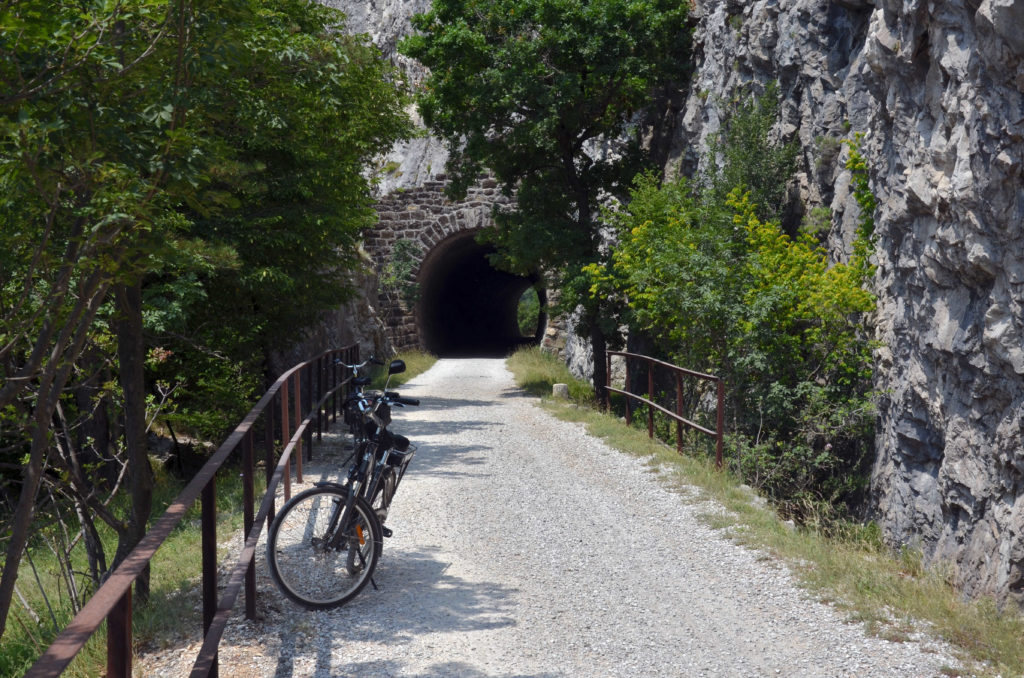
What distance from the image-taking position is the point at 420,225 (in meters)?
25.5

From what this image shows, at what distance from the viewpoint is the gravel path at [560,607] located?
181 inches

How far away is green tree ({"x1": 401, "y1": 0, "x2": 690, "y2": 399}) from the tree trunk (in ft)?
32.3

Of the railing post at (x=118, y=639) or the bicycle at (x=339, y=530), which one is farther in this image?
the bicycle at (x=339, y=530)

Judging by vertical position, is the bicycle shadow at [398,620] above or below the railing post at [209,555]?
below

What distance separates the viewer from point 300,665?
4492 millimetres

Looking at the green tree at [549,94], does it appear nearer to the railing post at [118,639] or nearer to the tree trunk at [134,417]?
the tree trunk at [134,417]

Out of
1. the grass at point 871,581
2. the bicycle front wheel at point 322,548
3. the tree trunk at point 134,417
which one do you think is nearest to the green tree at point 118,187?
the tree trunk at point 134,417

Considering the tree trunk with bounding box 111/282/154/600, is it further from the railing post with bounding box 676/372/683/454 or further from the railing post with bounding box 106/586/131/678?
the railing post with bounding box 676/372/683/454

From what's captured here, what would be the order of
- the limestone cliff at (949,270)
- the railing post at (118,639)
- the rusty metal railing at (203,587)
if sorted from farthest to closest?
the limestone cliff at (949,270), the railing post at (118,639), the rusty metal railing at (203,587)

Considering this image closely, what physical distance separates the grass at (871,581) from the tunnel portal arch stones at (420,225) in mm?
15973

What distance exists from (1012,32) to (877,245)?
3.90 metres

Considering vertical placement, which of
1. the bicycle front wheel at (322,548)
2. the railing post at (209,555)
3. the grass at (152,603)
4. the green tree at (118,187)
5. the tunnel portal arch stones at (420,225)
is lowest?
the grass at (152,603)

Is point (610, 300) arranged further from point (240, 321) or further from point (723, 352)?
point (240, 321)

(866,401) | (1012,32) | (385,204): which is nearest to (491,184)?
(385,204)
